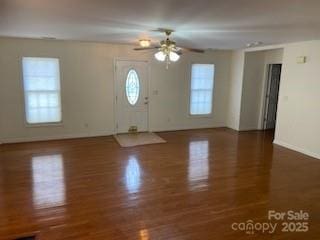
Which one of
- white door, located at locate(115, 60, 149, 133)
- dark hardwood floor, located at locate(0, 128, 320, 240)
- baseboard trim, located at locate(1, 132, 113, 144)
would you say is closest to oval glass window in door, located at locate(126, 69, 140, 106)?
white door, located at locate(115, 60, 149, 133)

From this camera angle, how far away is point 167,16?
10.6 feet

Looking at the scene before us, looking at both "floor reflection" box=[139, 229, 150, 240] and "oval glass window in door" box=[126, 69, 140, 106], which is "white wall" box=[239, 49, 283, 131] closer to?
"oval glass window in door" box=[126, 69, 140, 106]

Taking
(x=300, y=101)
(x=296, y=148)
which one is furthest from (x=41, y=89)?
(x=296, y=148)

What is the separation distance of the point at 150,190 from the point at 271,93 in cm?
574

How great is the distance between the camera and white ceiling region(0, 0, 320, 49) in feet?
8.90

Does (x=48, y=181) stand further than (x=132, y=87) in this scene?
No

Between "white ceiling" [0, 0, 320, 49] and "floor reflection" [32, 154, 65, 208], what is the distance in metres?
2.41

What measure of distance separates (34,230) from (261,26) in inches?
160

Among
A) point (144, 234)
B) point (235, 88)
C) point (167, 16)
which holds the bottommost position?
point (144, 234)

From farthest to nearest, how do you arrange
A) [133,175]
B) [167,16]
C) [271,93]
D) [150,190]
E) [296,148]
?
[271,93], [296,148], [133,175], [150,190], [167,16]

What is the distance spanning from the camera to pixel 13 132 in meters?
6.06

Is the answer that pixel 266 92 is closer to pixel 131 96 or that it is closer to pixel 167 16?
pixel 131 96

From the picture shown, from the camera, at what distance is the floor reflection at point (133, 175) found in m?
3.78

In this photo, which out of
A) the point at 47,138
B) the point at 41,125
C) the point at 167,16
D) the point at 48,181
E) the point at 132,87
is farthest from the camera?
the point at 132,87
